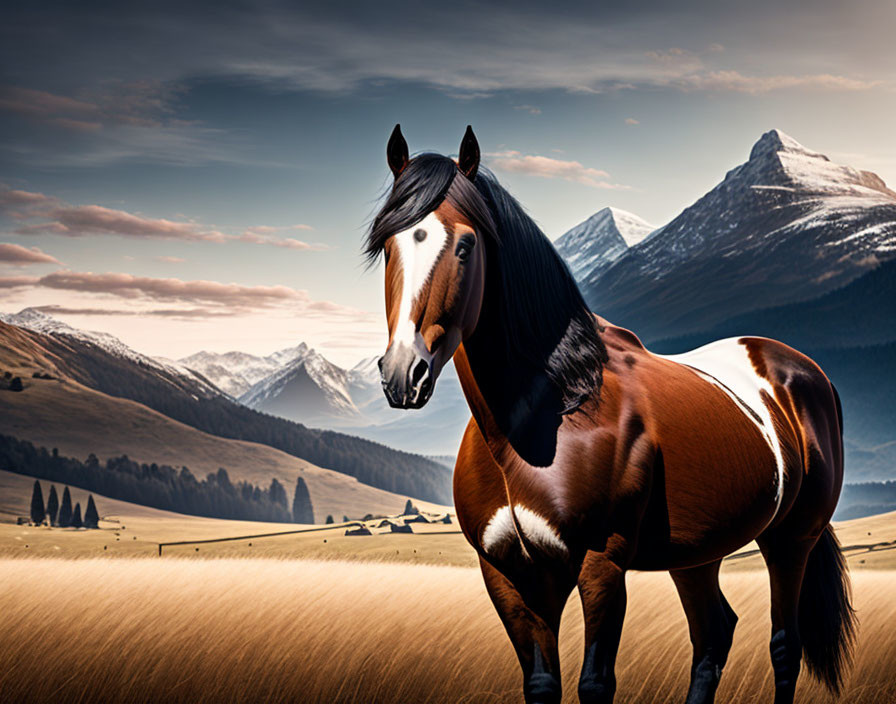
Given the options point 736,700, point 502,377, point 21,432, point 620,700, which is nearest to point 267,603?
point 620,700

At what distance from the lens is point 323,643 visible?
25.5 ft

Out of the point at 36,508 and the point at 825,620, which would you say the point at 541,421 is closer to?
the point at 825,620

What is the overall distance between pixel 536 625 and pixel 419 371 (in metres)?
1.78

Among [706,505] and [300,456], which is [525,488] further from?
[300,456]

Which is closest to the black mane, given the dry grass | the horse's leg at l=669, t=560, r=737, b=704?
the horse's leg at l=669, t=560, r=737, b=704

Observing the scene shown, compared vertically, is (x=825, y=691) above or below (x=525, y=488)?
below

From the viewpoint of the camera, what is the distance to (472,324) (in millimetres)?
4344

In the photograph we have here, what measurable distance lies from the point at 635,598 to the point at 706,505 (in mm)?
4028

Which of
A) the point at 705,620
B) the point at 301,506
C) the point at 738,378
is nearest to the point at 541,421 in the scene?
the point at 738,378

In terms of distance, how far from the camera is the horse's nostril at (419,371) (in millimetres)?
3838

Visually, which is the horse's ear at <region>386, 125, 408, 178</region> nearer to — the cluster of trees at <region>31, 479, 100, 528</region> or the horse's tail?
the horse's tail

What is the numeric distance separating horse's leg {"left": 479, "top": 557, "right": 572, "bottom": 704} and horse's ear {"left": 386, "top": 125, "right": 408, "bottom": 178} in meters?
2.34

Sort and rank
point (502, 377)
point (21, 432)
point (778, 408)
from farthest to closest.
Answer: point (21, 432)
point (778, 408)
point (502, 377)

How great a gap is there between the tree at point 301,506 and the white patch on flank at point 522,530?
471ft
